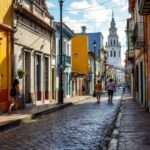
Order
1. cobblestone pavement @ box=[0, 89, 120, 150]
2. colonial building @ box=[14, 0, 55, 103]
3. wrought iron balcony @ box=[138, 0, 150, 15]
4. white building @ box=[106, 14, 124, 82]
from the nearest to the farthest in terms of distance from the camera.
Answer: cobblestone pavement @ box=[0, 89, 120, 150] → wrought iron balcony @ box=[138, 0, 150, 15] → colonial building @ box=[14, 0, 55, 103] → white building @ box=[106, 14, 124, 82]

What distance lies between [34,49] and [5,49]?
19.5 feet

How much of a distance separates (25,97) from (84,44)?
35315 mm

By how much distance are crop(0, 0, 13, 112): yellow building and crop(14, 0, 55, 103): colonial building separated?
759 mm

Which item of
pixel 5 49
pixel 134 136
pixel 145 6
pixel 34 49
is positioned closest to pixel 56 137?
pixel 134 136

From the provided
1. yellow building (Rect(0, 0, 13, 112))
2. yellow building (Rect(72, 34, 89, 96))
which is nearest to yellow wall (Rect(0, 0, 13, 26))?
yellow building (Rect(0, 0, 13, 112))

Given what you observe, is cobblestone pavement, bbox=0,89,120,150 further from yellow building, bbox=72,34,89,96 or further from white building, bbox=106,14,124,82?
white building, bbox=106,14,124,82

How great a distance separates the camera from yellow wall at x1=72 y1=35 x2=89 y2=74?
59.6 metres

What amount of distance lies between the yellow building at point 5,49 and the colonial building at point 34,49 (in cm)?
76

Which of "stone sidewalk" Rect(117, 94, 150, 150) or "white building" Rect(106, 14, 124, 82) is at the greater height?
"white building" Rect(106, 14, 124, 82)

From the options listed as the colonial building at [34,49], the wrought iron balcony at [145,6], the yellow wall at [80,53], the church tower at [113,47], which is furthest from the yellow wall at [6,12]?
the church tower at [113,47]

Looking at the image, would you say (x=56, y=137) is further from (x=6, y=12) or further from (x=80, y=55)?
(x=80, y=55)

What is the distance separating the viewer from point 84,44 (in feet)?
196

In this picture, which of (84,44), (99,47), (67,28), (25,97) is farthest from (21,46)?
(99,47)

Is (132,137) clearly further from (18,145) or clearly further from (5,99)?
(5,99)
